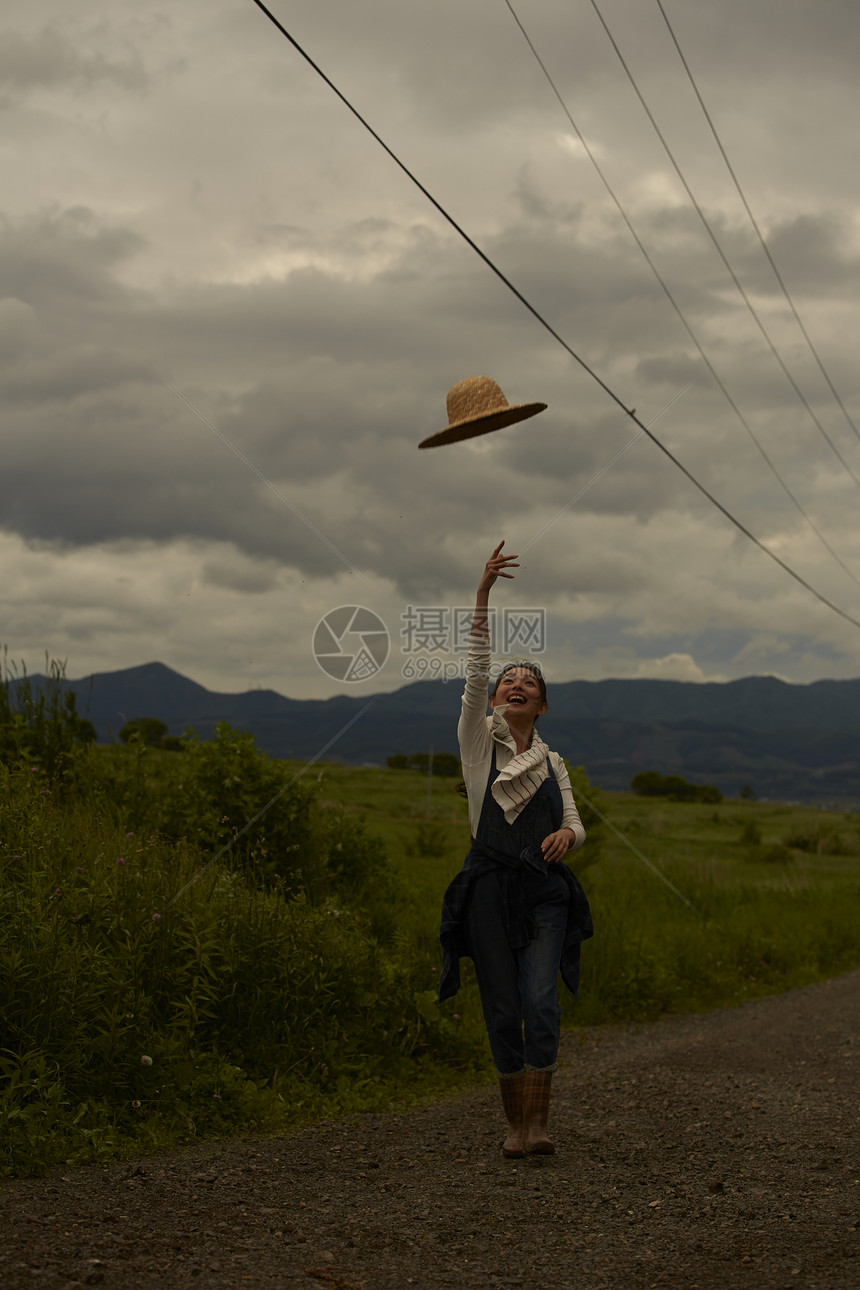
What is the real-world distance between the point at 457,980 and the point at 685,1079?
9.84 feet

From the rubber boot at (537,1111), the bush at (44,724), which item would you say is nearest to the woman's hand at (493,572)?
the rubber boot at (537,1111)

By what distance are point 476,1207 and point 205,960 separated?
2589 millimetres

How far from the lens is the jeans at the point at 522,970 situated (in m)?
5.16

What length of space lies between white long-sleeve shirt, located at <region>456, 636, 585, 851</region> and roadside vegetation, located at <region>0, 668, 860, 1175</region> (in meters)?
0.84

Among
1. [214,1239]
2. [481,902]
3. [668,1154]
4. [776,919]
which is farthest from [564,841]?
[776,919]

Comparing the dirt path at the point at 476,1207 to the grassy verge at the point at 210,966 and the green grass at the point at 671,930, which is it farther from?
the green grass at the point at 671,930

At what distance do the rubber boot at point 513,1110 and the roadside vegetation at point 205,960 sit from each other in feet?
4.98

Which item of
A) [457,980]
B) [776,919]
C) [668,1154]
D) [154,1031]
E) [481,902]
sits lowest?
[776,919]

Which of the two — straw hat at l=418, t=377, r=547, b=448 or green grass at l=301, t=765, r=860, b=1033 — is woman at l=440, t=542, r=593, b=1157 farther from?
straw hat at l=418, t=377, r=547, b=448

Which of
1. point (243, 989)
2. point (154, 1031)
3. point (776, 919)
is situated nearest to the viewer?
point (154, 1031)

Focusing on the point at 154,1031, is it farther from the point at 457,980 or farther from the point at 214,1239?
the point at 214,1239

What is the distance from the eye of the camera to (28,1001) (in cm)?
559

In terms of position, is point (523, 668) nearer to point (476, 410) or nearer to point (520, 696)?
point (520, 696)

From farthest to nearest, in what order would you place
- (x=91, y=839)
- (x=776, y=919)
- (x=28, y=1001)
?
(x=776, y=919) → (x=91, y=839) → (x=28, y=1001)
